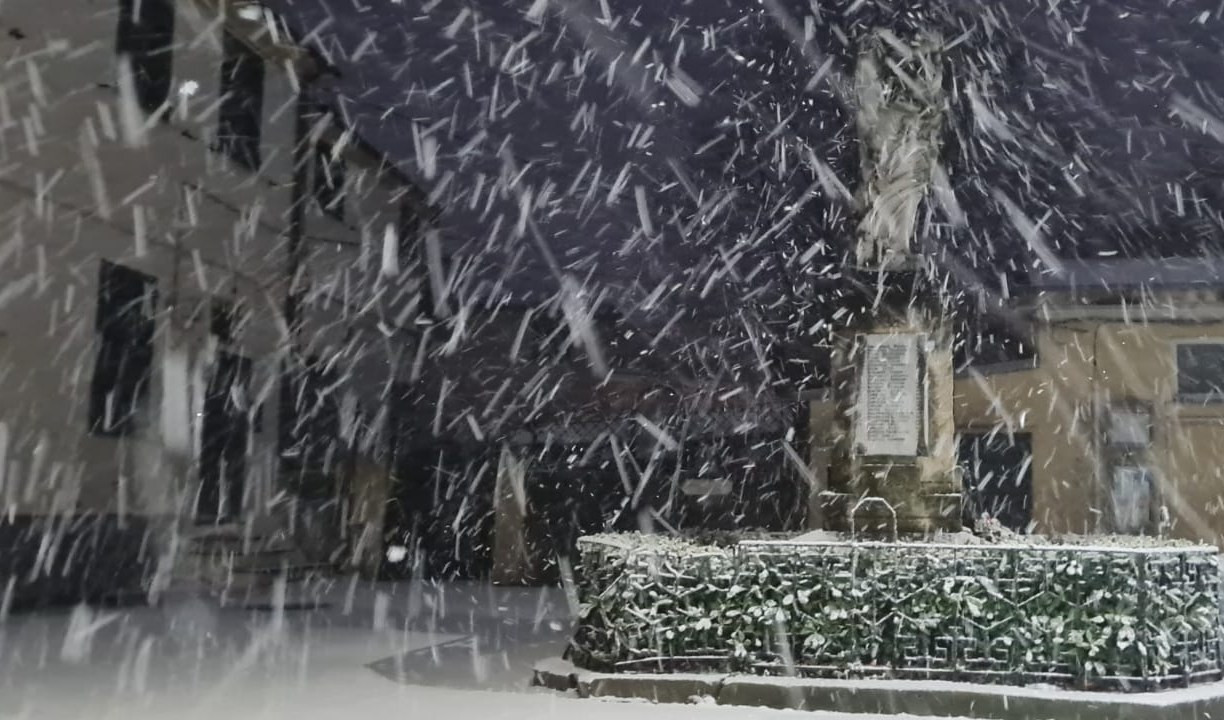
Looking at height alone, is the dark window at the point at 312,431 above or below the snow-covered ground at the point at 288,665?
above

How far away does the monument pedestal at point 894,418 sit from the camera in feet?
32.8

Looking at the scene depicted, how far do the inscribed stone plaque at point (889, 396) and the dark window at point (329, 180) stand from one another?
13615 millimetres

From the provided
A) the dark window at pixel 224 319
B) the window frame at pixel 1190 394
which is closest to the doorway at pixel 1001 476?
the window frame at pixel 1190 394

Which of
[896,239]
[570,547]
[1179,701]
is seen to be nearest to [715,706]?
[1179,701]

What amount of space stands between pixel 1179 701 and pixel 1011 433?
37.5 ft

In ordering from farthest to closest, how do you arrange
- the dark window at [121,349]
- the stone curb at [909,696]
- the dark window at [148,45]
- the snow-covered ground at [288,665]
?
the dark window at [148,45] < the dark window at [121,349] < the snow-covered ground at [288,665] < the stone curb at [909,696]

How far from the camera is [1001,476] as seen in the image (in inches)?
744

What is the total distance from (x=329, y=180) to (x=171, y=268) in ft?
20.5

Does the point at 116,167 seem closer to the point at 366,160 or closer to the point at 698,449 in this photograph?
the point at 366,160

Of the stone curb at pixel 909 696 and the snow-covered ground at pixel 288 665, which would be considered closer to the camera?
the stone curb at pixel 909 696

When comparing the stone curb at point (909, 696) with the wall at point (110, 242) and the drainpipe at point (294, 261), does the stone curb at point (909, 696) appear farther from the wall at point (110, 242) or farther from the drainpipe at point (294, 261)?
the drainpipe at point (294, 261)

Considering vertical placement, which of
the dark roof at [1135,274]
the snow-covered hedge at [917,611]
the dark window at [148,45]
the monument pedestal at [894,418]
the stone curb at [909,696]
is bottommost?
the stone curb at [909,696]

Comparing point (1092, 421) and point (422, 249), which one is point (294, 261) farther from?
point (1092, 421)

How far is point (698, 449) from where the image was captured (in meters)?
20.7
